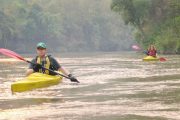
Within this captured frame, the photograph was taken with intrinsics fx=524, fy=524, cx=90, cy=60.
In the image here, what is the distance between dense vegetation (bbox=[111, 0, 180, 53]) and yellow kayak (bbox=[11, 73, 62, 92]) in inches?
1689

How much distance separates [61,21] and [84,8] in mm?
7336

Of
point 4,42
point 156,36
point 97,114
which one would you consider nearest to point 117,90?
point 97,114

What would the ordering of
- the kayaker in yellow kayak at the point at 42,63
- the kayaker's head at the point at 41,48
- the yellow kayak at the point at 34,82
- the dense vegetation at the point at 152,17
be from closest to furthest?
the yellow kayak at the point at 34,82
the kayaker's head at the point at 41,48
the kayaker in yellow kayak at the point at 42,63
the dense vegetation at the point at 152,17

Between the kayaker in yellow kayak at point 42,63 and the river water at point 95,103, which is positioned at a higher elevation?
the kayaker in yellow kayak at point 42,63

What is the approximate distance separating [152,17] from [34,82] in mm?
52538

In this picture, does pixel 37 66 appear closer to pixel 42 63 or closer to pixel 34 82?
pixel 42 63

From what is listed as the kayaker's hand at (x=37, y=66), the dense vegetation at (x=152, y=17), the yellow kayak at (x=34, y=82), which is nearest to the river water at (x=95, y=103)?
the yellow kayak at (x=34, y=82)

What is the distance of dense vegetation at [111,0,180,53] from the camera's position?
197ft

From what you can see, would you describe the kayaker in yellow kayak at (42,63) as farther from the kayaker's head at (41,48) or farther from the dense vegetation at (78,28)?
the dense vegetation at (78,28)

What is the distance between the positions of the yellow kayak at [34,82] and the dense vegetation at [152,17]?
4290cm

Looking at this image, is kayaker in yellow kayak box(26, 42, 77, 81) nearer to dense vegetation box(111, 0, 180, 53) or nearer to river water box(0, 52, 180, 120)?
river water box(0, 52, 180, 120)

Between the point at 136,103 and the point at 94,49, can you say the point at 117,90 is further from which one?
the point at 94,49

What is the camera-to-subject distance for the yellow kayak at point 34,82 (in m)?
14.7

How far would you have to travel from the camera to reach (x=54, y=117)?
1028cm
